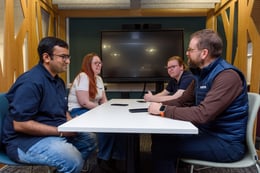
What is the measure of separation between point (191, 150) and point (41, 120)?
0.95m

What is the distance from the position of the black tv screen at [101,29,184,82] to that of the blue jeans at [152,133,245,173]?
309 cm

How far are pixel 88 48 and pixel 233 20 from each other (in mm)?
2702

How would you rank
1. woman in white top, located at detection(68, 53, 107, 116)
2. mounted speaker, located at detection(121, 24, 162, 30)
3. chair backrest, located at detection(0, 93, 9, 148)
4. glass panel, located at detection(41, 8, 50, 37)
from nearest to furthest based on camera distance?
chair backrest, located at detection(0, 93, 9, 148) < woman in white top, located at detection(68, 53, 107, 116) < glass panel, located at detection(41, 8, 50, 37) < mounted speaker, located at detection(121, 24, 162, 30)

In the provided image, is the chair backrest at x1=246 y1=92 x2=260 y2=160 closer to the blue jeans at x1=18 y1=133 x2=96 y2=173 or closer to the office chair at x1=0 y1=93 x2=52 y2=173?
the blue jeans at x1=18 y1=133 x2=96 y2=173

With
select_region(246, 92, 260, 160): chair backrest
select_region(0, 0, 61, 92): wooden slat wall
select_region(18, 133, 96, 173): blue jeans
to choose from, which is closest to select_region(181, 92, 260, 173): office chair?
select_region(246, 92, 260, 160): chair backrest

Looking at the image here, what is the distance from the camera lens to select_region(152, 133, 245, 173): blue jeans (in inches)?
58.4

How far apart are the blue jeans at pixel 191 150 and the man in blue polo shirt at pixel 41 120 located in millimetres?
483

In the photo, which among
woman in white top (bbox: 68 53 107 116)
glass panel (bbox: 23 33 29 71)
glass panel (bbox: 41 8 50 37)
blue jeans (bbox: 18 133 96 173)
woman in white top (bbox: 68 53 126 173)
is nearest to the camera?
blue jeans (bbox: 18 133 96 173)

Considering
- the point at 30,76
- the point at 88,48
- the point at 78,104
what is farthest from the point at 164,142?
the point at 88,48

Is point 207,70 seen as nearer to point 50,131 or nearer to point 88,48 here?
point 50,131

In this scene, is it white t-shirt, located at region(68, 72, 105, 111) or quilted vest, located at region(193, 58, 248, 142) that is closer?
quilted vest, located at region(193, 58, 248, 142)

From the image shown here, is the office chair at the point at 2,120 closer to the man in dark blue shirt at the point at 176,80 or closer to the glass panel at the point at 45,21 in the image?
the man in dark blue shirt at the point at 176,80

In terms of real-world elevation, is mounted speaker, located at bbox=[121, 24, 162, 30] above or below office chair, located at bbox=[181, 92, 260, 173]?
above

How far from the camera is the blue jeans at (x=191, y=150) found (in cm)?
148
